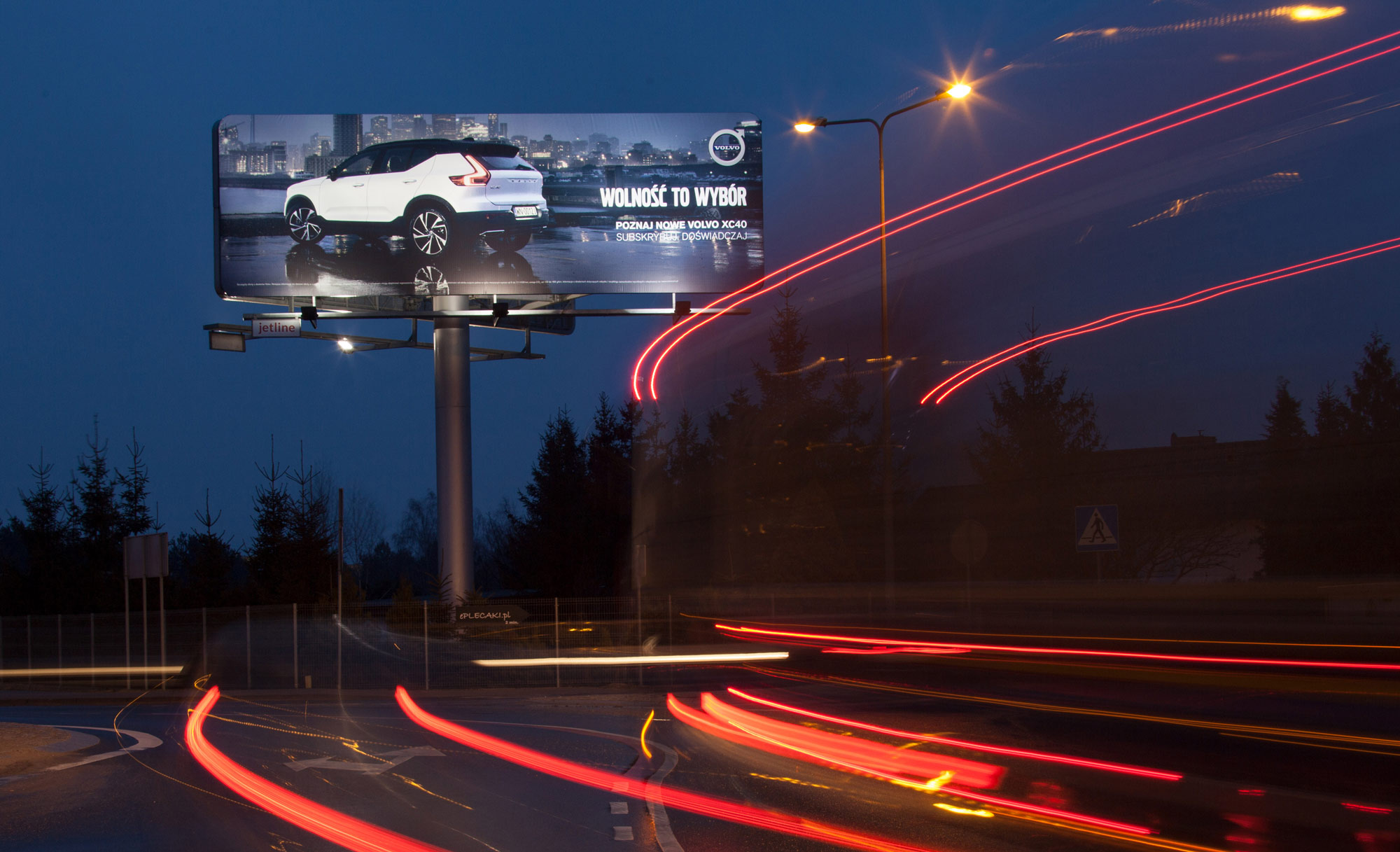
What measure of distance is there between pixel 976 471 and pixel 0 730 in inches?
908

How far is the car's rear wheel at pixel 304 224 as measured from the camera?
28703mm

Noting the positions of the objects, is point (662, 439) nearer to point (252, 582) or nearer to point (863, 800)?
point (252, 582)

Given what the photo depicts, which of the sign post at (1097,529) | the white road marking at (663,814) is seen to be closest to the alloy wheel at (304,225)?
the sign post at (1097,529)

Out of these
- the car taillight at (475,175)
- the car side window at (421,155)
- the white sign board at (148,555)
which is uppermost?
the car side window at (421,155)

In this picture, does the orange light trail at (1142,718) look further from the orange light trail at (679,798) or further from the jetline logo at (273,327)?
the jetline logo at (273,327)

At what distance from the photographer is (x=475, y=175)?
29.2 meters

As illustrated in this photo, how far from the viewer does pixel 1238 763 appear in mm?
10312

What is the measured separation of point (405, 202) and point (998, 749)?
22.2 meters

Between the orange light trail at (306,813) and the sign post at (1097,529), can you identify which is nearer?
the orange light trail at (306,813)

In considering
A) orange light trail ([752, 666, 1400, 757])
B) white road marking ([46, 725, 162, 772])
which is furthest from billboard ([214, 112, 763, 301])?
white road marking ([46, 725, 162, 772])

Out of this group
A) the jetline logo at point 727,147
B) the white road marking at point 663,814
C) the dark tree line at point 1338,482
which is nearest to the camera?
the white road marking at point 663,814

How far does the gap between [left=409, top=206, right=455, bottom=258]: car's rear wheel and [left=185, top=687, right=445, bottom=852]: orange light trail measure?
1755cm

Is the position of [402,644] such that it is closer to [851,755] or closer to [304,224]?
[304,224]

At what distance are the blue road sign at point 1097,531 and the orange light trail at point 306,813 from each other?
541 inches
